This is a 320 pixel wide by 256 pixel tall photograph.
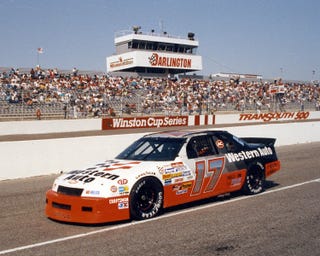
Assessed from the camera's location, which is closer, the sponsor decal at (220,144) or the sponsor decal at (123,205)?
the sponsor decal at (123,205)

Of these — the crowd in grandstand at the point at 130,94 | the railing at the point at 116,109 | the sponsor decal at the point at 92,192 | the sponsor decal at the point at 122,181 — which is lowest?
the sponsor decal at the point at 92,192

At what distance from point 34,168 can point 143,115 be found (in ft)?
66.6

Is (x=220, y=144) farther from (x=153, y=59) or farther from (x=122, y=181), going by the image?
(x=153, y=59)

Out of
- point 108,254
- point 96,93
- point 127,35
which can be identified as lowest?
point 108,254

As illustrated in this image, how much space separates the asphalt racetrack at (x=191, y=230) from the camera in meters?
5.14

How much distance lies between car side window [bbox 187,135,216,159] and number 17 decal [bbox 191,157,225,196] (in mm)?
150

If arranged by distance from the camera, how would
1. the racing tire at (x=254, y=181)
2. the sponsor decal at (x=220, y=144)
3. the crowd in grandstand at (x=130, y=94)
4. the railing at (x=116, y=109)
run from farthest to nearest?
the crowd in grandstand at (x=130, y=94) < the railing at (x=116, y=109) < the racing tire at (x=254, y=181) < the sponsor decal at (x=220, y=144)

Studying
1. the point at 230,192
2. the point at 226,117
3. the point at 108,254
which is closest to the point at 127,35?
the point at 226,117

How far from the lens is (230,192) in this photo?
8.38 metres

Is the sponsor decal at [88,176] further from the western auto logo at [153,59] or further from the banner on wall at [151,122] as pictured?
the western auto logo at [153,59]

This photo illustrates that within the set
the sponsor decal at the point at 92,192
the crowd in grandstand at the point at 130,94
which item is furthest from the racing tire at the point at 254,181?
the crowd in grandstand at the point at 130,94

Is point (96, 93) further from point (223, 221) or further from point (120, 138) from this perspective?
point (223, 221)

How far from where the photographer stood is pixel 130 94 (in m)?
32.2

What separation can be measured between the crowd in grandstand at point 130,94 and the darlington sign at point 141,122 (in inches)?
32.4
